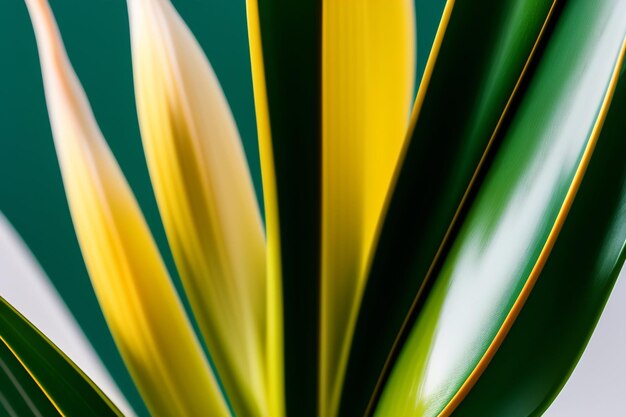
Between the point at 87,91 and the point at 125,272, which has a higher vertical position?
the point at 87,91

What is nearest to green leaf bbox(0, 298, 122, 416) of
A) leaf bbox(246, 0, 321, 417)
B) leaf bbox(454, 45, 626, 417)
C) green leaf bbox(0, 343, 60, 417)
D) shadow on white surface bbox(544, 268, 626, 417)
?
green leaf bbox(0, 343, 60, 417)

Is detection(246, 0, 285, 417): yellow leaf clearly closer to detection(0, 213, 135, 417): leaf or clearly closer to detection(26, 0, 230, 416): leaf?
detection(26, 0, 230, 416): leaf

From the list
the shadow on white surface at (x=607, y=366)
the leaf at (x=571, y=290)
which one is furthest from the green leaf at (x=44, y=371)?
the shadow on white surface at (x=607, y=366)

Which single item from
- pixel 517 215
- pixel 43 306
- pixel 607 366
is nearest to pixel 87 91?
pixel 43 306

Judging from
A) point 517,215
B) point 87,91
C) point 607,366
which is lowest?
point 607,366

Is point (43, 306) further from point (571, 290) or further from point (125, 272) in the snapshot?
point (571, 290)

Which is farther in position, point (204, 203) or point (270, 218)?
point (204, 203)

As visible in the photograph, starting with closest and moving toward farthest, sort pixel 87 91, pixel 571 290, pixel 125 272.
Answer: pixel 571 290 < pixel 125 272 < pixel 87 91
